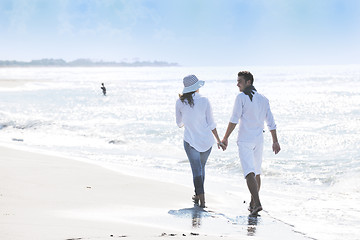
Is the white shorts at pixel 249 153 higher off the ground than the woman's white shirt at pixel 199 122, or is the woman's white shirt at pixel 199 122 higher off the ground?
the woman's white shirt at pixel 199 122

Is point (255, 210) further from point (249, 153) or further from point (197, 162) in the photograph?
point (197, 162)

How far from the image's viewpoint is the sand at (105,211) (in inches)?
196

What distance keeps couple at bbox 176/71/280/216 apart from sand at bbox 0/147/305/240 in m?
0.56

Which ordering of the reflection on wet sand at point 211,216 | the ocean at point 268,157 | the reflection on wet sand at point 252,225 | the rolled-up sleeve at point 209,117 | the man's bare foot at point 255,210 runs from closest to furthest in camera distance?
the reflection on wet sand at point 252,225 < the reflection on wet sand at point 211,216 < the man's bare foot at point 255,210 < the rolled-up sleeve at point 209,117 < the ocean at point 268,157

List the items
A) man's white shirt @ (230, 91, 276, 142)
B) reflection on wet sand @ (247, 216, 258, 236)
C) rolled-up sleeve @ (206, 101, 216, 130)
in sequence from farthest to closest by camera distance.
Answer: rolled-up sleeve @ (206, 101, 216, 130), man's white shirt @ (230, 91, 276, 142), reflection on wet sand @ (247, 216, 258, 236)

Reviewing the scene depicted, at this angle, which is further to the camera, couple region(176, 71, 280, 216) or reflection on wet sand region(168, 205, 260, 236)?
couple region(176, 71, 280, 216)

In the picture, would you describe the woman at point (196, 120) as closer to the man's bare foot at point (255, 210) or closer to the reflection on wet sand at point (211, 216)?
the reflection on wet sand at point (211, 216)

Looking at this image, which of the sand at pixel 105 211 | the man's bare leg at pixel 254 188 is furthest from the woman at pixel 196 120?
the sand at pixel 105 211

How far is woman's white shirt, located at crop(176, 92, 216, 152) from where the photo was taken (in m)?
6.84

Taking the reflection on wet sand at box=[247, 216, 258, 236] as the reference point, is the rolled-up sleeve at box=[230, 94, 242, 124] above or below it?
above

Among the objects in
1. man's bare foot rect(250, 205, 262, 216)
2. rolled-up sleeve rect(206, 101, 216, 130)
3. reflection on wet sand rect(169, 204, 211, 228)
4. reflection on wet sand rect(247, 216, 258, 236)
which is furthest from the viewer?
rolled-up sleeve rect(206, 101, 216, 130)

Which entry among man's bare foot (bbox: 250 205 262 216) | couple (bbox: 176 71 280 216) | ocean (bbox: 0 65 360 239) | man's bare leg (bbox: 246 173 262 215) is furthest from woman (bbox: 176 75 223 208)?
ocean (bbox: 0 65 360 239)

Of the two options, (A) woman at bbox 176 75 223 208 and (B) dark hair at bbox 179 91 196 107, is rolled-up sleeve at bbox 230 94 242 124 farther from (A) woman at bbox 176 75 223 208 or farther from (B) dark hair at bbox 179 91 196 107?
(B) dark hair at bbox 179 91 196 107

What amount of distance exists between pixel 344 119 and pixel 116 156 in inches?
544
